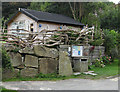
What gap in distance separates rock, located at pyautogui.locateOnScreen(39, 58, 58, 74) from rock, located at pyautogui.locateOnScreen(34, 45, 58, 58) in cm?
29

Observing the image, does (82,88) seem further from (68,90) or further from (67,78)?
(67,78)

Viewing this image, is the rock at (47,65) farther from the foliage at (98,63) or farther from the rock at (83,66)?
the foliage at (98,63)

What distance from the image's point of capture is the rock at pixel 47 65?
1045cm

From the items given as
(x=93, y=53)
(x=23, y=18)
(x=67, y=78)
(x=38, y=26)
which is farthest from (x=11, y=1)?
(x=67, y=78)

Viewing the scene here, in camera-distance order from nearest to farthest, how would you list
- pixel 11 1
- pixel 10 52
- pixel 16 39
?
pixel 10 52, pixel 16 39, pixel 11 1

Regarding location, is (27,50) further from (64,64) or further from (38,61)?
(64,64)

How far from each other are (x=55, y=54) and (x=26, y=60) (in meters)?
1.86

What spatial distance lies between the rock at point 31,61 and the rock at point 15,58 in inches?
15.8

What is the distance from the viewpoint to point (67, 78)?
1009cm

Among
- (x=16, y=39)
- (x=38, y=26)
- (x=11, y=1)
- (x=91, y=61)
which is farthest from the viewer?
(x=11, y=1)

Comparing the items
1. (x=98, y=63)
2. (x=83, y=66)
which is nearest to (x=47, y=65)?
(x=83, y=66)

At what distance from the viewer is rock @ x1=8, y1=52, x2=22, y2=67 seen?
9897 millimetres

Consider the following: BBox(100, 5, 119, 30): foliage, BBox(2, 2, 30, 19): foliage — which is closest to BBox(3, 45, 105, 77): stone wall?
BBox(100, 5, 119, 30): foliage

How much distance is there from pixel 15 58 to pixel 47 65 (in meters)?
1.95
